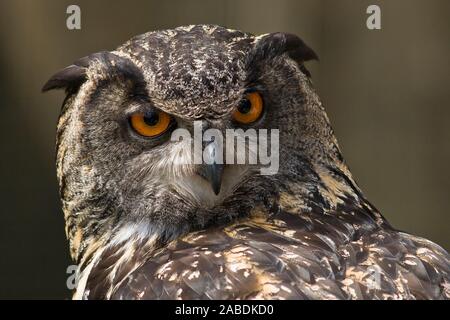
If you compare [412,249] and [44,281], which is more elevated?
[412,249]

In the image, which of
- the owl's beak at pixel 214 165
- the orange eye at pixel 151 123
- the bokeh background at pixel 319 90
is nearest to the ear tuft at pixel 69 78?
the orange eye at pixel 151 123

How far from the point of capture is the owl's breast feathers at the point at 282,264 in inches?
79.7

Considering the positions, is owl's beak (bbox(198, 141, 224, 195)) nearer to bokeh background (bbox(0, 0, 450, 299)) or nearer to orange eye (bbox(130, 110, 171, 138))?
orange eye (bbox(130, 110, 171, 138))

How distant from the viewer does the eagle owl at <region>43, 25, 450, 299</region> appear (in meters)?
2.19

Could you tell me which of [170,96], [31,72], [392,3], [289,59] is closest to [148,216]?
[170,96]

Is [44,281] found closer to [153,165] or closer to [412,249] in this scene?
[153,165]

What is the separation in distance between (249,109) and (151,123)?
0.83 feet

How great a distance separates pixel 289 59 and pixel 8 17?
210 cm

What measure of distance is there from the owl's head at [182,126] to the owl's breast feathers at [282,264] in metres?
0.08

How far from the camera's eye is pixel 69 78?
251 cm

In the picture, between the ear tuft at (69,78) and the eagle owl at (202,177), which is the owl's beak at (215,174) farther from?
the ear tuft at (69,78)

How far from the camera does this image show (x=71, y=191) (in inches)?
99.0

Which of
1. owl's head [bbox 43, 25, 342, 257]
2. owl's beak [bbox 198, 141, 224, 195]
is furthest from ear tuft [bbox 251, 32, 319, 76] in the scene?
owl's beak [bbox 198, 141, 224, 195]

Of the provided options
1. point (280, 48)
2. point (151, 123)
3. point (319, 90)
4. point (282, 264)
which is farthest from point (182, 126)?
point (319, 90)
